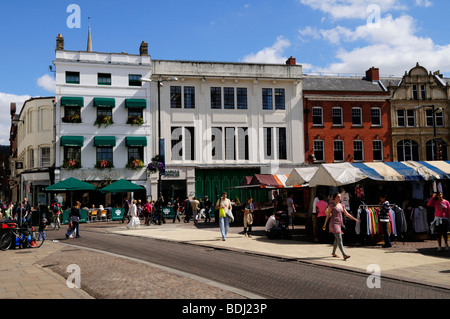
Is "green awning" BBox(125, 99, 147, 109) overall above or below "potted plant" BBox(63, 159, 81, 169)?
above

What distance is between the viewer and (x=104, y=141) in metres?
33.4

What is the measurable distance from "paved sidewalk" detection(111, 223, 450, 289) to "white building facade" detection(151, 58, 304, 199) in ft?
58.1

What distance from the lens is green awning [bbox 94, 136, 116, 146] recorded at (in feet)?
109

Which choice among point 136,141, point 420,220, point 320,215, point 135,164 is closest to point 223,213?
point 320,215

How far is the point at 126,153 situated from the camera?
34188 millimetres

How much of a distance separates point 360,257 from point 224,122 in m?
25.0

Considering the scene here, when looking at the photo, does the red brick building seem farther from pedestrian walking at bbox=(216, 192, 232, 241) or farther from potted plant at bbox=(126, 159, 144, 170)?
pedestrian walking at bbox=(216, 192, 232, 241)

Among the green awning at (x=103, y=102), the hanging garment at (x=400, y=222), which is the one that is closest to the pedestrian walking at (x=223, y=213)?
the hanging garment at (x=400, y=222)

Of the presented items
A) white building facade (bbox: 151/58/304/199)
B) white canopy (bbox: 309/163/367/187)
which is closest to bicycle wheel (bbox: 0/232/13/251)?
white canopy (bbox: 309/163/367/187)

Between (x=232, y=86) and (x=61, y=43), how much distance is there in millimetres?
13807

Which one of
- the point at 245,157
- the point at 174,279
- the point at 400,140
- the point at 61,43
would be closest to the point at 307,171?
the point at 174,279

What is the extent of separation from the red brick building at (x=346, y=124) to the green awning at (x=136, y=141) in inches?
528

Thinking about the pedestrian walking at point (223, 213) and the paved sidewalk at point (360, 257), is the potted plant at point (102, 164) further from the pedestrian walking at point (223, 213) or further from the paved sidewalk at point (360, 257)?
the pedestrian walking at point (223, 213)

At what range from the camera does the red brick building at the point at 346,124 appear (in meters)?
37.1
